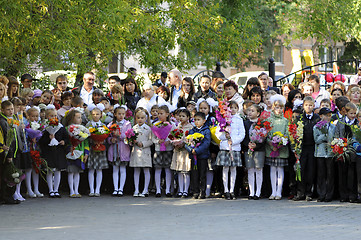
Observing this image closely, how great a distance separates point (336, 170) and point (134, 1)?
7477 mm

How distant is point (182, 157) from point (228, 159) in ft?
3.11

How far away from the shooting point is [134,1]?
60.1 ft

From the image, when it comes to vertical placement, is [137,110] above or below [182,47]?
below

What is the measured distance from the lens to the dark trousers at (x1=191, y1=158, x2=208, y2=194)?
45.0ft

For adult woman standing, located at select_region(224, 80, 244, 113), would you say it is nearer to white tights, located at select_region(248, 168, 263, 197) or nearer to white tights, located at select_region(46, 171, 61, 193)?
white tights, located at select_region(248, 168, 263, 197)

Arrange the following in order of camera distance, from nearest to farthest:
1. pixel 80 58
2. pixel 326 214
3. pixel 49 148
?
pixel 326 214 → pixel 49 148 → pixel 80 58

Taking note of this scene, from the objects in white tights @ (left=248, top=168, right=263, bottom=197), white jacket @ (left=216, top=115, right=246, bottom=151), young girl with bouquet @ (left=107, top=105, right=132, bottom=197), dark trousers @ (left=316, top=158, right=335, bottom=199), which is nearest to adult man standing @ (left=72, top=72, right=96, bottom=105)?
young girl with bouquet @ (left=107, top=105, right=132, bottom=197)

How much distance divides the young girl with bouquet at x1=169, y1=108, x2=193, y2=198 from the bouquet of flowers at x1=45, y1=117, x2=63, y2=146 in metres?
2.19

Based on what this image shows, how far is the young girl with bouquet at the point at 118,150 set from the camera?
14203 millimetres

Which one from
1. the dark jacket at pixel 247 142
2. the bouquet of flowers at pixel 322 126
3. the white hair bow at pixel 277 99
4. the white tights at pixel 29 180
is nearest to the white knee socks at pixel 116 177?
the white tights at pixel 29 180

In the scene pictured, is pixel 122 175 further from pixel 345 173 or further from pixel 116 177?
pixel 345 173

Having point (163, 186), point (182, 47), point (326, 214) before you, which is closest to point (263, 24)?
point (182, 47)

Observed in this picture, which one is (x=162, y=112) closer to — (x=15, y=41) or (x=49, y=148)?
(x=49, y=148)

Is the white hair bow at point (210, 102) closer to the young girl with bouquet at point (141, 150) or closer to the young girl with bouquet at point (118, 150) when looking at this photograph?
the young girl with bouquet at point (141, 150)
